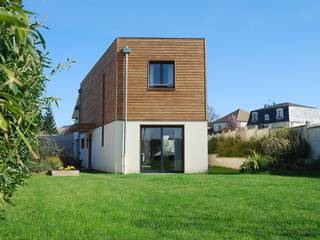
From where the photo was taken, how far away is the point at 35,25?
128 inches

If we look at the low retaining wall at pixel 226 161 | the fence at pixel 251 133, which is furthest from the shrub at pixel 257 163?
the low retaining wall at pixel 226 161

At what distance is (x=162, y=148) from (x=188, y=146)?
1282 millimetres

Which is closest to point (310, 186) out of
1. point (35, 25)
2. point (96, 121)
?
point (35, 25)

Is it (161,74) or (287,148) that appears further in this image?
(161,74)

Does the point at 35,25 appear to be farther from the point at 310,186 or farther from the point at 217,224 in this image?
the point at 310,186

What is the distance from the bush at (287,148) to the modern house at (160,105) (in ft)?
10.6

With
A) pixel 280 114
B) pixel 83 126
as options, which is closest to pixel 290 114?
pixel 280 114

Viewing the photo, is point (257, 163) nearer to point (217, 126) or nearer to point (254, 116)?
point (254, 116)

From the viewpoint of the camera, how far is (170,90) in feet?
69.1

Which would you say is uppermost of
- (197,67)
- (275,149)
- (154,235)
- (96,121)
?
(197,67)

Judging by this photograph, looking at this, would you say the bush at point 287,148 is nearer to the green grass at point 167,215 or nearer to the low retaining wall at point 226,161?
the low retaining wall at point 226,161

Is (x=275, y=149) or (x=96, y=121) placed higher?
(x=96, y=121)

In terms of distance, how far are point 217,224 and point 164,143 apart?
1482 cm

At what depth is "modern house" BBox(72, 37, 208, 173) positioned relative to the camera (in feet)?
69.2
